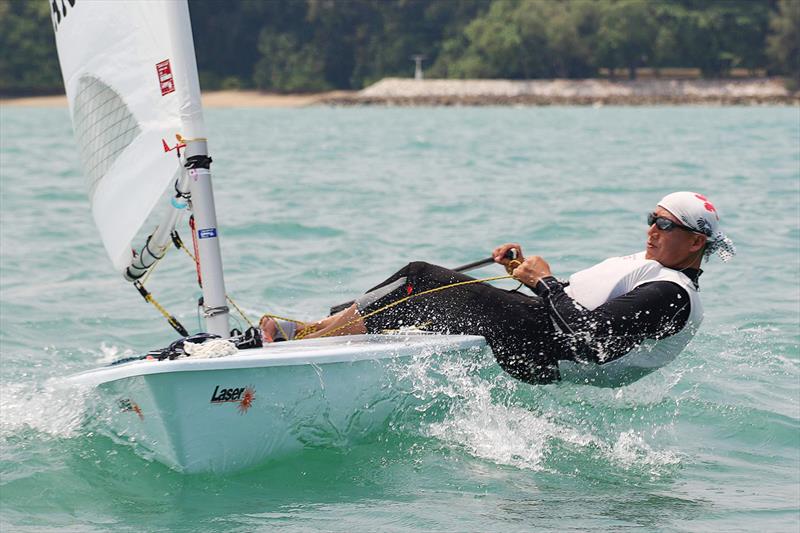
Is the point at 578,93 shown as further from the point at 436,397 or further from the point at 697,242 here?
the point at 436,397

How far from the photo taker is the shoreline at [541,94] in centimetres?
6700

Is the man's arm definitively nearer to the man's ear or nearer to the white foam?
the man's ear

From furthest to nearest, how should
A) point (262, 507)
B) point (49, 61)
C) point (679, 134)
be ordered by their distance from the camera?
point (49, 61) < point (679, 134) < point (262, 507)

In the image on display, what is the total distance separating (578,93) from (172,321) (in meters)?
66.9

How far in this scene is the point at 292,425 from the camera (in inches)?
173

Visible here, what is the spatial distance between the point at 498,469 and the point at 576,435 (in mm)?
518

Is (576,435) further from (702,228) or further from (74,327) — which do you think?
(74,327)

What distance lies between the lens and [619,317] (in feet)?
14.9

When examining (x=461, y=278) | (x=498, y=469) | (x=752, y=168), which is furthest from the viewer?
(x=752, y=168)

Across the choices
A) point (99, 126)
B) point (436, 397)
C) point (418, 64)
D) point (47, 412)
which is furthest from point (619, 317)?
point (418, 64)

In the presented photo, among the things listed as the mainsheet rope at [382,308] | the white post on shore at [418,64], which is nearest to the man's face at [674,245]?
the mainsheet rope at [382,308]

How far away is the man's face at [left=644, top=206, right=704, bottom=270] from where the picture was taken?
4.66 metres

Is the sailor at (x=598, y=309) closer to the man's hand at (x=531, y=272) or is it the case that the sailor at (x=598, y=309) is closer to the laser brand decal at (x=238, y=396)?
the man's hand at (x=531, y=272)

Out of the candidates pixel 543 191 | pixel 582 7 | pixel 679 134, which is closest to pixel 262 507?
pixel 543 191
